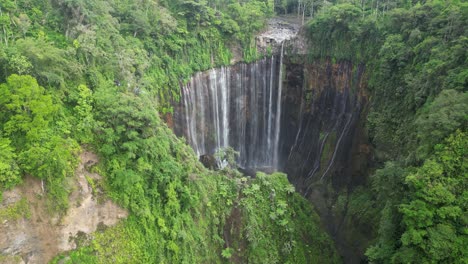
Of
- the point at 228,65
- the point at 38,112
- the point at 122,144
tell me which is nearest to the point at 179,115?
the point at 228,65

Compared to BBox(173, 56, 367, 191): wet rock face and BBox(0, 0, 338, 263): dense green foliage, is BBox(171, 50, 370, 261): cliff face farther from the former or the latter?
BBox(0, 0, 338, 263): dense green foliage

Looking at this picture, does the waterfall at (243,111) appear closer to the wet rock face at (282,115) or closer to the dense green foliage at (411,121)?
the wet rock face at (282,115)

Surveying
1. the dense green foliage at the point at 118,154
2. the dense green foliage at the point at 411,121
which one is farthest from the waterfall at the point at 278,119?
the dense green foliage at the point at 118,154

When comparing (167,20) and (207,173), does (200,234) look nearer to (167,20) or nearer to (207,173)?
(207,173)

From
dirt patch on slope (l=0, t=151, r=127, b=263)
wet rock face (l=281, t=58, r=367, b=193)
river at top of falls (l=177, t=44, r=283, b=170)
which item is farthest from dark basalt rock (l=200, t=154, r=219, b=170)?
dirt patch on slope (l=0, t=151, r=127, b=263)

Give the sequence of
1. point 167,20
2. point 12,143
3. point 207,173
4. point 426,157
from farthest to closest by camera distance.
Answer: point 167,20 < point 207,173 < point 426,157 < point 12,143
